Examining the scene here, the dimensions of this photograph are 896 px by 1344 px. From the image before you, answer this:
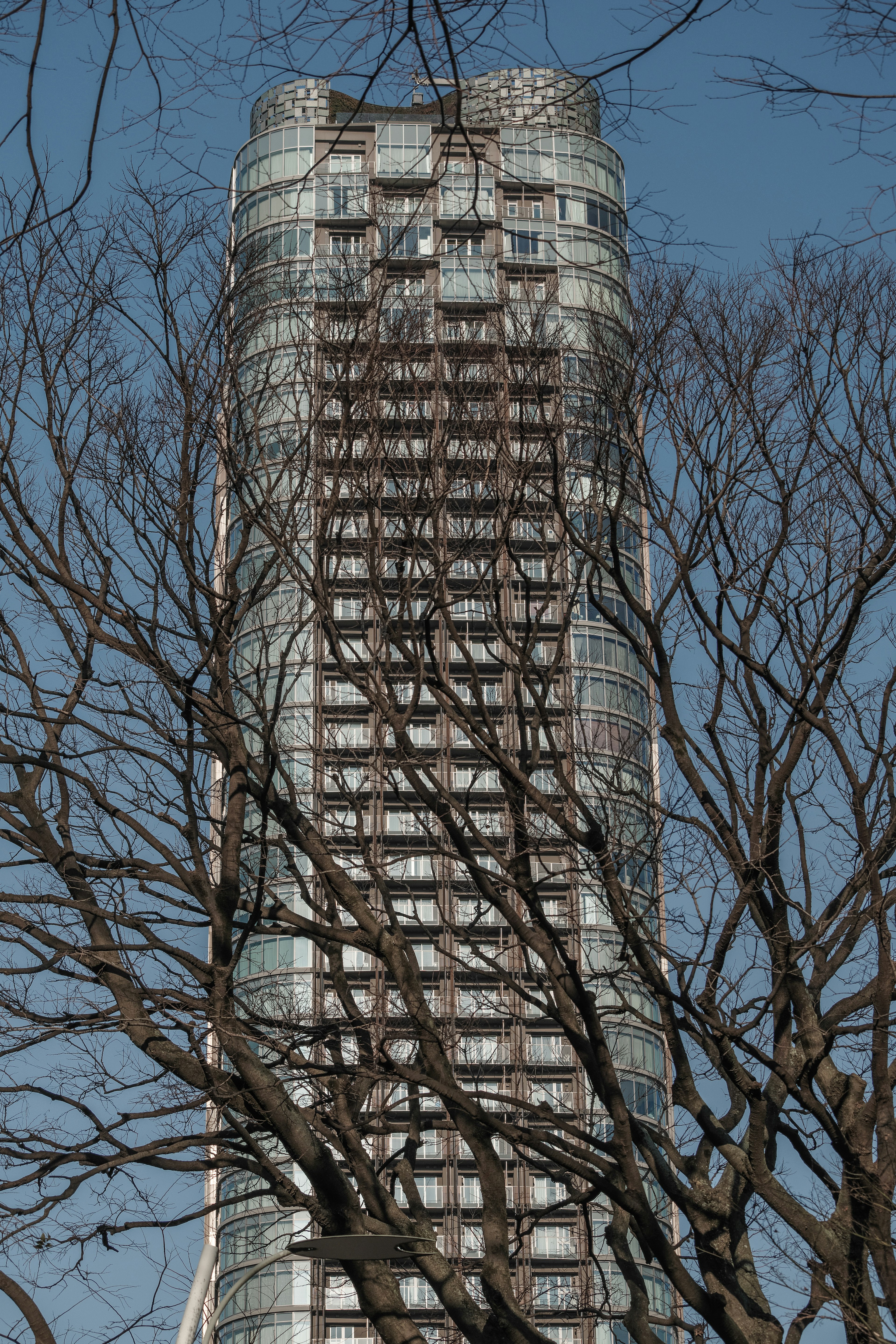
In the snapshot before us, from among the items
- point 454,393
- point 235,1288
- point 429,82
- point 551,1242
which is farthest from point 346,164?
point 429,82

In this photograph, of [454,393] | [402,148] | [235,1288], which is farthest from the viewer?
[402,148]

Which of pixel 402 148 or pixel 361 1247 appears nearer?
pixel 361 1247

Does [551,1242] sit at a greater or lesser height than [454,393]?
lesser

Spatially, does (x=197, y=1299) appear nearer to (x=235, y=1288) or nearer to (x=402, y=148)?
(x=235, y=1288)

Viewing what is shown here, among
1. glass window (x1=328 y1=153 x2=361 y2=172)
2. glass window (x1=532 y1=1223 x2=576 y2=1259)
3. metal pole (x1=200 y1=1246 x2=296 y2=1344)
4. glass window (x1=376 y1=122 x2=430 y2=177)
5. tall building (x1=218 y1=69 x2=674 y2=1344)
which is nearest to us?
tall building (x1=218 y1=69 x2=674 y2=1344)

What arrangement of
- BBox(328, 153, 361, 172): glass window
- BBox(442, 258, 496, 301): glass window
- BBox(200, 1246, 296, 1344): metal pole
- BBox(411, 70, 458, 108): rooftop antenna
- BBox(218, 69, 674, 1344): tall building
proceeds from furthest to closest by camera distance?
BBox(328, 153, 361, 172): glass window
BBox(442, 258, 496, 301): glass window
BBox(200, 1246, 296, 1344): metal pole
BBox(218, 69, 674, 1344): tall building
BBox(411, 70, 458, 108): rooftop antenna

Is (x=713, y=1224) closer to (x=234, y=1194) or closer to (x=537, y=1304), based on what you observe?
(x=234, y=1194)

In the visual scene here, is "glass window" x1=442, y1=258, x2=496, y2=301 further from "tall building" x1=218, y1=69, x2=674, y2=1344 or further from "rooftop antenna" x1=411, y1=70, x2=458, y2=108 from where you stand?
"rooftop antenna" x1=411, y1=70, x2=458, y2=108

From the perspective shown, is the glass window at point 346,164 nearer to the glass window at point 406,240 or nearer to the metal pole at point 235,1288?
the glass window at point 406,240

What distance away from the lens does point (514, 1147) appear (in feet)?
28.1

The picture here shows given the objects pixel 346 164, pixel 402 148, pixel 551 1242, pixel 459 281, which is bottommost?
pixel 551 1242

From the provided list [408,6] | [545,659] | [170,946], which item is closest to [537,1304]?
[545,659]

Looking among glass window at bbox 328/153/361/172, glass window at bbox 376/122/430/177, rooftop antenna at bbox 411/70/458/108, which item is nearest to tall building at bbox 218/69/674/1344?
rooftop antenna at bbox 411/70/458/108

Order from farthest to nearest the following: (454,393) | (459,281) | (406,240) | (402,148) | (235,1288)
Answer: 1. (402,148)
2. (459,281)
3. (406,240)
4. (235,1288)
5. (454,393)
